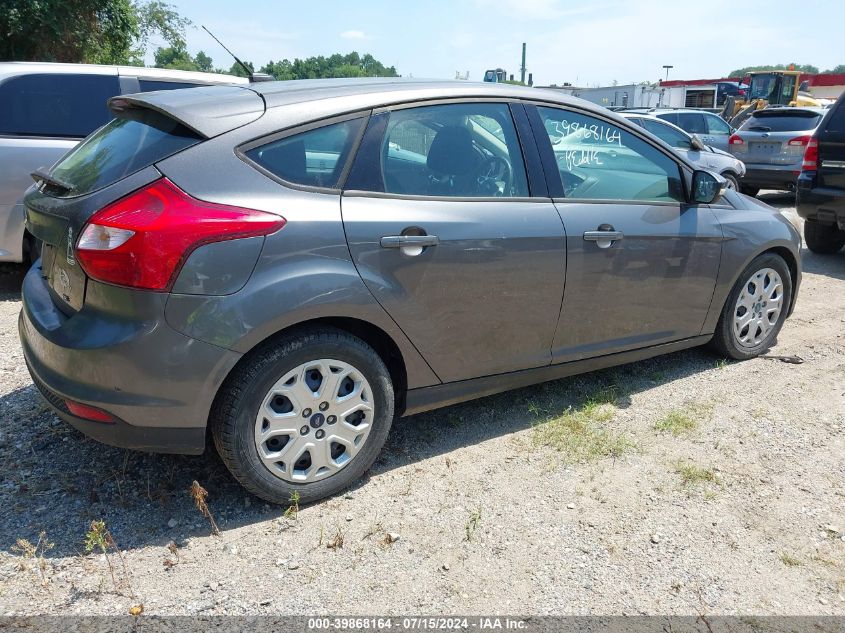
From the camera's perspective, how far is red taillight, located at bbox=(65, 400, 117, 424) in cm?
271

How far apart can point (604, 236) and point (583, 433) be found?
3.41ft

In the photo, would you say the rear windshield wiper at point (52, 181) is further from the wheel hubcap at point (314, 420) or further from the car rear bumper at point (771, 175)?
the car rear bumper at point (771, 175)

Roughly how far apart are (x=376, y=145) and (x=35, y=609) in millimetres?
2173

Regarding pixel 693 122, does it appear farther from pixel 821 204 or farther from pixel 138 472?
pixel 138 472

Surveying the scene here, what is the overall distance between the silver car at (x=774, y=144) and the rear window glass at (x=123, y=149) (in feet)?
38.8

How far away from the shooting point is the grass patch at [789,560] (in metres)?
2.82

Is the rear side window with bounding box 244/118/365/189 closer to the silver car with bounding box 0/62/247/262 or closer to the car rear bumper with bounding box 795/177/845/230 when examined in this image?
the silver car with bounding box 0/62/247/262

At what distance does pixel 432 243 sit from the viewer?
315 centimetres

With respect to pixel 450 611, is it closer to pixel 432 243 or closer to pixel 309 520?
pixel 309 520

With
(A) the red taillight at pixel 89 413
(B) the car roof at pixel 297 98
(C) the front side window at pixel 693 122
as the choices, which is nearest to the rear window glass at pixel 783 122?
(C) the front side window at pixel 693 122

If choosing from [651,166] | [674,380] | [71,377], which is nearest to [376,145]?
[71,377]

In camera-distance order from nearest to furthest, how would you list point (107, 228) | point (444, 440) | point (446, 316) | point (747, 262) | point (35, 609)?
point (35, 609)
point (107, 228)
point (446, 316)
point (444, 440)
point (747, 262)

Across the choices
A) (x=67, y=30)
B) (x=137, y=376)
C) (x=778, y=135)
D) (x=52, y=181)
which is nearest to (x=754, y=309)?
(x=137, y=376)

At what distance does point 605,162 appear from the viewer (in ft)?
12.9
